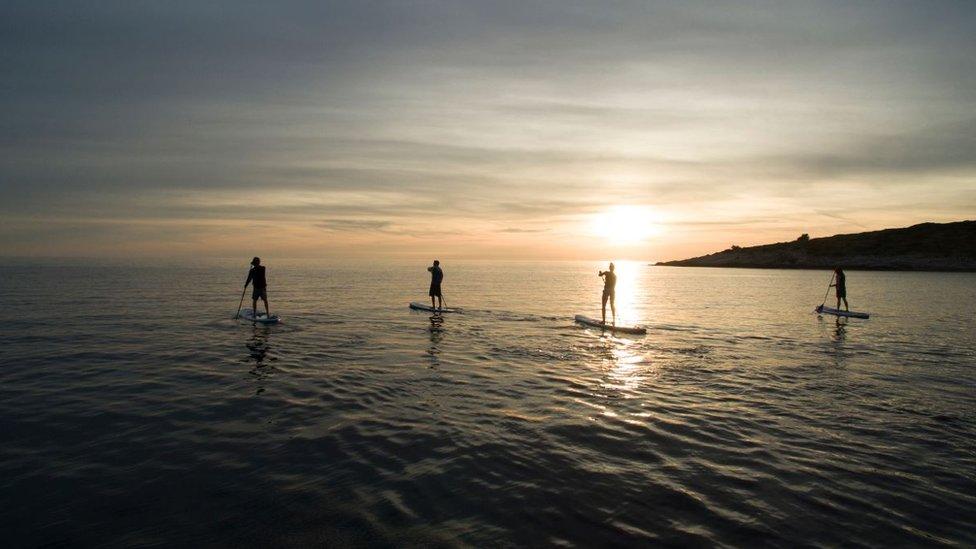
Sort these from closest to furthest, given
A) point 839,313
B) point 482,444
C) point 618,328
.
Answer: point 482,444 → point 618,328 → point 839,313

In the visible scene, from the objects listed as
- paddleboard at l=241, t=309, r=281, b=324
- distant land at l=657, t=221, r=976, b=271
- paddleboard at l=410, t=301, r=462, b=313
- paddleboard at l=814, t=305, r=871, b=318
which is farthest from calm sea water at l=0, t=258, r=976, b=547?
distant land at l=657, t=221, r=976, b=271

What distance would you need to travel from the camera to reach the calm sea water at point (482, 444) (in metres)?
6.49

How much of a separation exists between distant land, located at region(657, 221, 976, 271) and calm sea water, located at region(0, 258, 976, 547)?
134500 mm

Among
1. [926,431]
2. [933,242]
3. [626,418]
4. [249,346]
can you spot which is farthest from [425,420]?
[933,242]

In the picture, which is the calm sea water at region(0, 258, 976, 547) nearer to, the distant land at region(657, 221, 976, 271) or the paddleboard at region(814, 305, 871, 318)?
the paddleboard at region(814, 305, 871, 318)

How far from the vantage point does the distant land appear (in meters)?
124

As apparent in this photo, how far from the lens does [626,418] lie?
35.6 ft

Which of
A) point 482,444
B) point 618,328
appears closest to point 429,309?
point 618,328

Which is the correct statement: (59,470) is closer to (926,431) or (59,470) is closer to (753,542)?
Answer: (753,542)

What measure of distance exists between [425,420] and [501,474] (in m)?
3.06

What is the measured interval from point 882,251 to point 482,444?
16979 centimetres

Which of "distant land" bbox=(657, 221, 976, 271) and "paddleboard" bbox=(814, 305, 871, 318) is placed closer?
"paddleboard" bbox=(814, 305, 871, 318)

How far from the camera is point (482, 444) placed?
30.5 ft

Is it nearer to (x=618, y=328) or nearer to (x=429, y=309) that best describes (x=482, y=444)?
(x=618, y=328)
